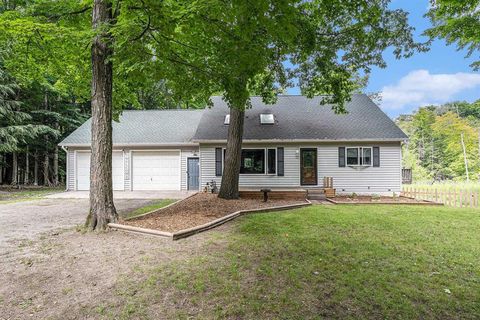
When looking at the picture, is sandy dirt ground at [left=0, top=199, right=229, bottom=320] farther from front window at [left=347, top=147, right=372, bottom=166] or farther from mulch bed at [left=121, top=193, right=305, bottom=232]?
front window at [left=347, top=147, right=372, bottom=166]

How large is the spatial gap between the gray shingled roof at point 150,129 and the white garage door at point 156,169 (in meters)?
0.79

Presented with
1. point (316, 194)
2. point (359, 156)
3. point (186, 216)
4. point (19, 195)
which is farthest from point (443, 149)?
point (19, 195)

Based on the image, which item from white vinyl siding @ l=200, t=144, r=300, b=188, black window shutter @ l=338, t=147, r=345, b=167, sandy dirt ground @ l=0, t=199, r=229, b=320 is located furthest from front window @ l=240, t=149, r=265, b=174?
sandy dirt ground @ l=0, t=199, r=229, b=320

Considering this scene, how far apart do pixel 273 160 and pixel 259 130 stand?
1.71 m

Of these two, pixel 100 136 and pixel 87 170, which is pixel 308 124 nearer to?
pixel 100 136

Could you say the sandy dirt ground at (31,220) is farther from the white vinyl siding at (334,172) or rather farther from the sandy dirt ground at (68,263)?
the white vinyl siding at (334,172)

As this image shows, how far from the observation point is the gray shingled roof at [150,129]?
48.8 feet

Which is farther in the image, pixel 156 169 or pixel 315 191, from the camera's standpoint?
pixel 156 169

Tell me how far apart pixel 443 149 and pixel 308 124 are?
31318mm

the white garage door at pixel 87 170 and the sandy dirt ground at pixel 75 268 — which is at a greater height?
the white garage door at pixel 87 170

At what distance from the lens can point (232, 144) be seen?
33.7 ft

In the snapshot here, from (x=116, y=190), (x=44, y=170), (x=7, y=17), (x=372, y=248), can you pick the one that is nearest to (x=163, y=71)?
(x=7, y=17)

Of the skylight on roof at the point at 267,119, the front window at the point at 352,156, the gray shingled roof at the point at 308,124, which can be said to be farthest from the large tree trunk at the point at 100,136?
the front window at the point at 352,156

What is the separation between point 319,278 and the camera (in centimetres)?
354
